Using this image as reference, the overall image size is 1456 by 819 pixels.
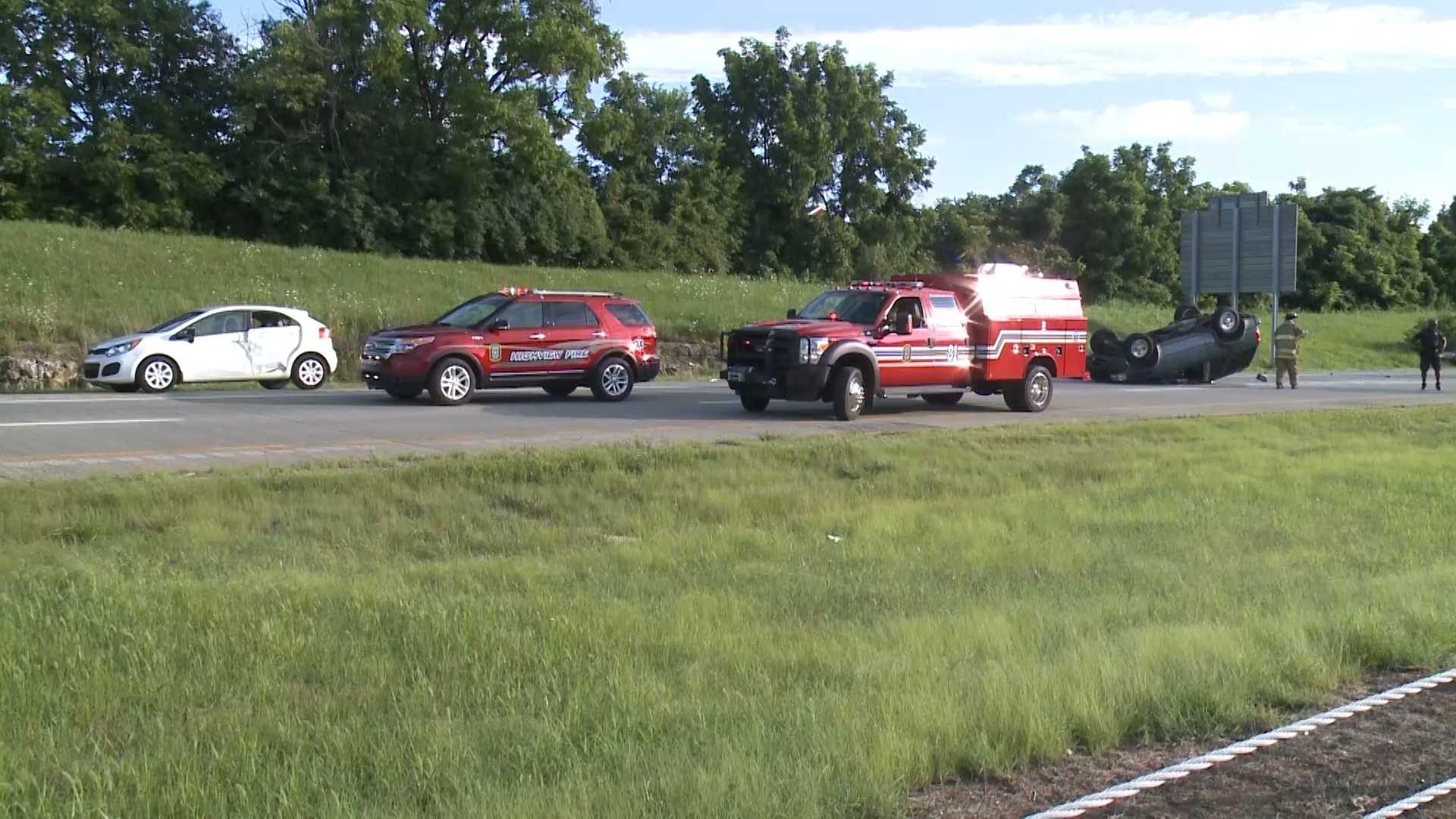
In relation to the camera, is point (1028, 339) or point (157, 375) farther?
point (157, 375)

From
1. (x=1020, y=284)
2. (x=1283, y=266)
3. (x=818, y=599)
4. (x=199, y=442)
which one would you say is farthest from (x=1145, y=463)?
(x=1283, y=266)

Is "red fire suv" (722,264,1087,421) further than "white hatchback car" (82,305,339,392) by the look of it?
No

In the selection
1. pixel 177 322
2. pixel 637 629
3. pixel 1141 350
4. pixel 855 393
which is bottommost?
pixel 637 629

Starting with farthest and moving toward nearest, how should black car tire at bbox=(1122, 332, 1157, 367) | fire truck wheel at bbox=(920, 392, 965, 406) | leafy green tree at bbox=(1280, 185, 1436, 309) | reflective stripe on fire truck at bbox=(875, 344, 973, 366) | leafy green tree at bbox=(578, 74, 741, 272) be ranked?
leafy green tree at bbox=(1280, 185, 1436, 309) → leafy green tree at bbox=(578, 74, 741, 272) → black car tire at bbox=(1122, 332, 1157, 367) → fire truck wheel at bbox=(920, 392, 965, 406) → reflective stripe on fire truck at bbox=(875, 344, 973, 366)

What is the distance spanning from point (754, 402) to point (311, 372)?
28.7 ft

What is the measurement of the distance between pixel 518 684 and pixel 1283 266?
3909cm

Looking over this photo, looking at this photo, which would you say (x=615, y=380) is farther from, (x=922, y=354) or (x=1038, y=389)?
(x=1038, y=389)

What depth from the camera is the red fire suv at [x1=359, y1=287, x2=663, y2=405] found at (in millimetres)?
19250

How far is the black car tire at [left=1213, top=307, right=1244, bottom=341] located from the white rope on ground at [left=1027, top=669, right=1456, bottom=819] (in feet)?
86.6

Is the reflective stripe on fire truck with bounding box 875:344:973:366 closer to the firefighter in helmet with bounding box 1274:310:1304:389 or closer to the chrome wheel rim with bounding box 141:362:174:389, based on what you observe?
the chrome wheel rim with bounding box 141:362:174:389

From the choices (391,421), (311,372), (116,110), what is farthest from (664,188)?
(391,421)

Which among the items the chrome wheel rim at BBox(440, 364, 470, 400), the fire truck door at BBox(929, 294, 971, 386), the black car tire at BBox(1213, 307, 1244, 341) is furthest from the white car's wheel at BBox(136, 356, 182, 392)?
Answer: the black car tire at BBox(1213, 307, 1244, 341)

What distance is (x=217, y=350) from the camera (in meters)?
22.3

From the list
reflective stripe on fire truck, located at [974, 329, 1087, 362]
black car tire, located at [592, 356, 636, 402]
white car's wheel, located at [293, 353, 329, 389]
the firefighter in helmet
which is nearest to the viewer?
reflective stripe on fire truck, located at [974, 329, 1087, 362]
